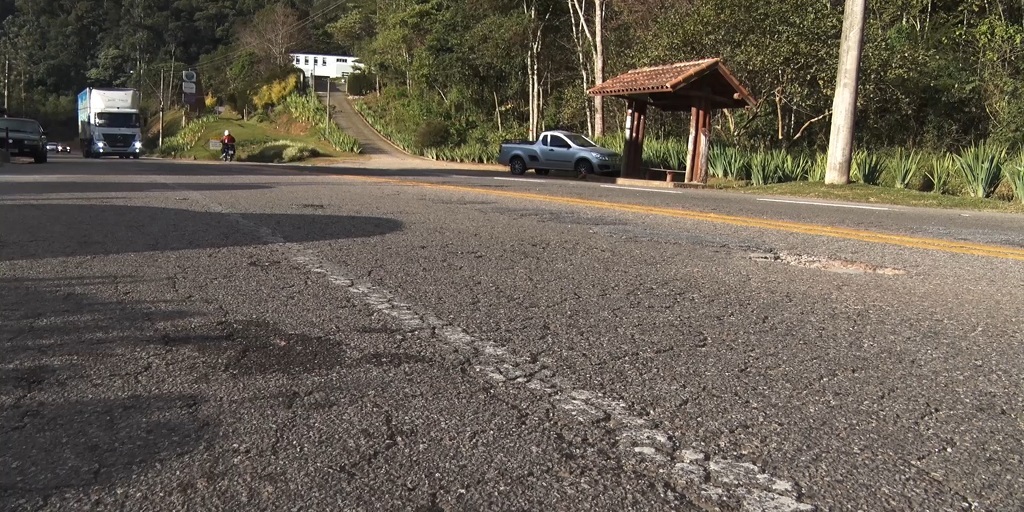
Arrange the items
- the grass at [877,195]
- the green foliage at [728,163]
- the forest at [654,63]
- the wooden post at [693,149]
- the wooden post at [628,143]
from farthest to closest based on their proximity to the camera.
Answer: the forest at [654,63] < the wooden post at [628,143] < the green foliage at [728,163] < the wooden post at [693,149] < the grass at [877,195]

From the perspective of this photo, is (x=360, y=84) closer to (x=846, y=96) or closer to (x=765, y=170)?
(x=765, y=170)

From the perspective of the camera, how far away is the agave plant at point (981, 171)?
55.6 feet

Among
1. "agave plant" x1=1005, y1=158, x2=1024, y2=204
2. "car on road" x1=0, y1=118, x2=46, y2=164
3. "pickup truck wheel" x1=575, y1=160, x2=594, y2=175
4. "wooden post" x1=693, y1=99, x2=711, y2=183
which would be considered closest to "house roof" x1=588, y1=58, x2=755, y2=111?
"wooden post" x1=693, y1=99, x2=711, y2=183

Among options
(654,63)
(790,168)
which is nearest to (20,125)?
(654,63)

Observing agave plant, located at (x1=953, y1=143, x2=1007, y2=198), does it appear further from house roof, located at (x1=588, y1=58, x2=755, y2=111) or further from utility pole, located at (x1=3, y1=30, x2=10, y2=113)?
utility pole, located at (x1=3, y1=30, x2=10, y2=113)

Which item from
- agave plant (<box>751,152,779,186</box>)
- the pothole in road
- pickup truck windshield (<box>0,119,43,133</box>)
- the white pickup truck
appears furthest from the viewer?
pickup truck windshield (<box>0,119,43,133</box>)

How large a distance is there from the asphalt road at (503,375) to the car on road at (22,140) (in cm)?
2304

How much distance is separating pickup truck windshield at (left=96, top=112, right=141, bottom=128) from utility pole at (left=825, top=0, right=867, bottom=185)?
35.8 m

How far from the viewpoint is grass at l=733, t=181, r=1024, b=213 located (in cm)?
1506

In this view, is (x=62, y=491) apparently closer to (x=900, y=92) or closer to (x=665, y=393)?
(x=665, y=393)

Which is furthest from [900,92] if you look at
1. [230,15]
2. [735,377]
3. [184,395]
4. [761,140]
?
[230,15]

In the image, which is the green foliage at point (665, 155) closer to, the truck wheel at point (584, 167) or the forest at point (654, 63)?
the truck wheel at point (584, 167)

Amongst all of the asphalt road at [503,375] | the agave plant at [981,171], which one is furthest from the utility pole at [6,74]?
the asphalt road at [503,375]

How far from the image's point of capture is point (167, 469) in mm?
2727
